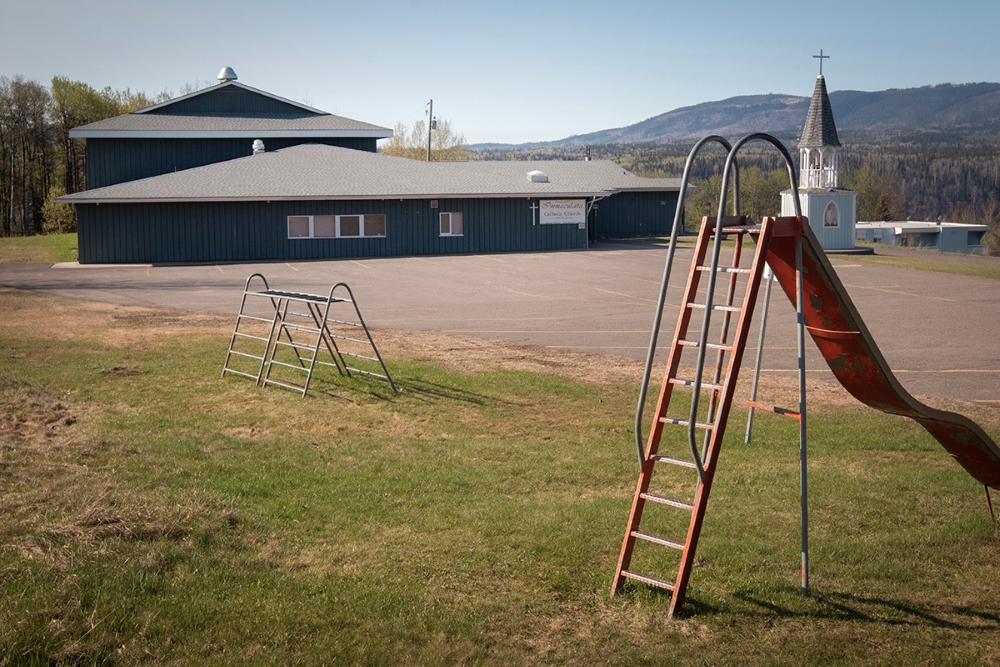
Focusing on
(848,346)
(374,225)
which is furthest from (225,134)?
(848,346)

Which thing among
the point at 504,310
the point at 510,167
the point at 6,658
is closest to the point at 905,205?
the point at 510,167

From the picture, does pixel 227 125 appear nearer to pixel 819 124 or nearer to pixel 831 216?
pixel 819 124

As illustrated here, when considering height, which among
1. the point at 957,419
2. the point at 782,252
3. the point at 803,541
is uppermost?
the point at 782,252

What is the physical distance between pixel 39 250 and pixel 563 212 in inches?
962

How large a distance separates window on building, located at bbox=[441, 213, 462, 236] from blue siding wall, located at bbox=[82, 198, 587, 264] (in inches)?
9.0

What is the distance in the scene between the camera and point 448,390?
41.5 ft

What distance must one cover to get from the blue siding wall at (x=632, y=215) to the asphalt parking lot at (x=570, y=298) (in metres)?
8.63

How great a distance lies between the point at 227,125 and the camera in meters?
44.5

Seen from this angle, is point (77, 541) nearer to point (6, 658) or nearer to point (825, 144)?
point (6, 658)

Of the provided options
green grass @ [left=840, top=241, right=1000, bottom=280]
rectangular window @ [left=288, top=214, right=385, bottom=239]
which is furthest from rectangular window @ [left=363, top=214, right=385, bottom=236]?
green grass @ [left=840, top=241, right=1000, bottom=280]

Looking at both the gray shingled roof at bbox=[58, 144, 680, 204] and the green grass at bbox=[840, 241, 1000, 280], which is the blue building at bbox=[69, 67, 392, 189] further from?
the green grass at bbox=[840, 241, 1000, 280]

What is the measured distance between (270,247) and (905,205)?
12393cm

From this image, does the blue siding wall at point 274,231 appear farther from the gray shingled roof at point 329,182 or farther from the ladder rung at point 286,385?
the ladder rung at point 286,385

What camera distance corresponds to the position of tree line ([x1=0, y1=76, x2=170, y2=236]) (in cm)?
6788
